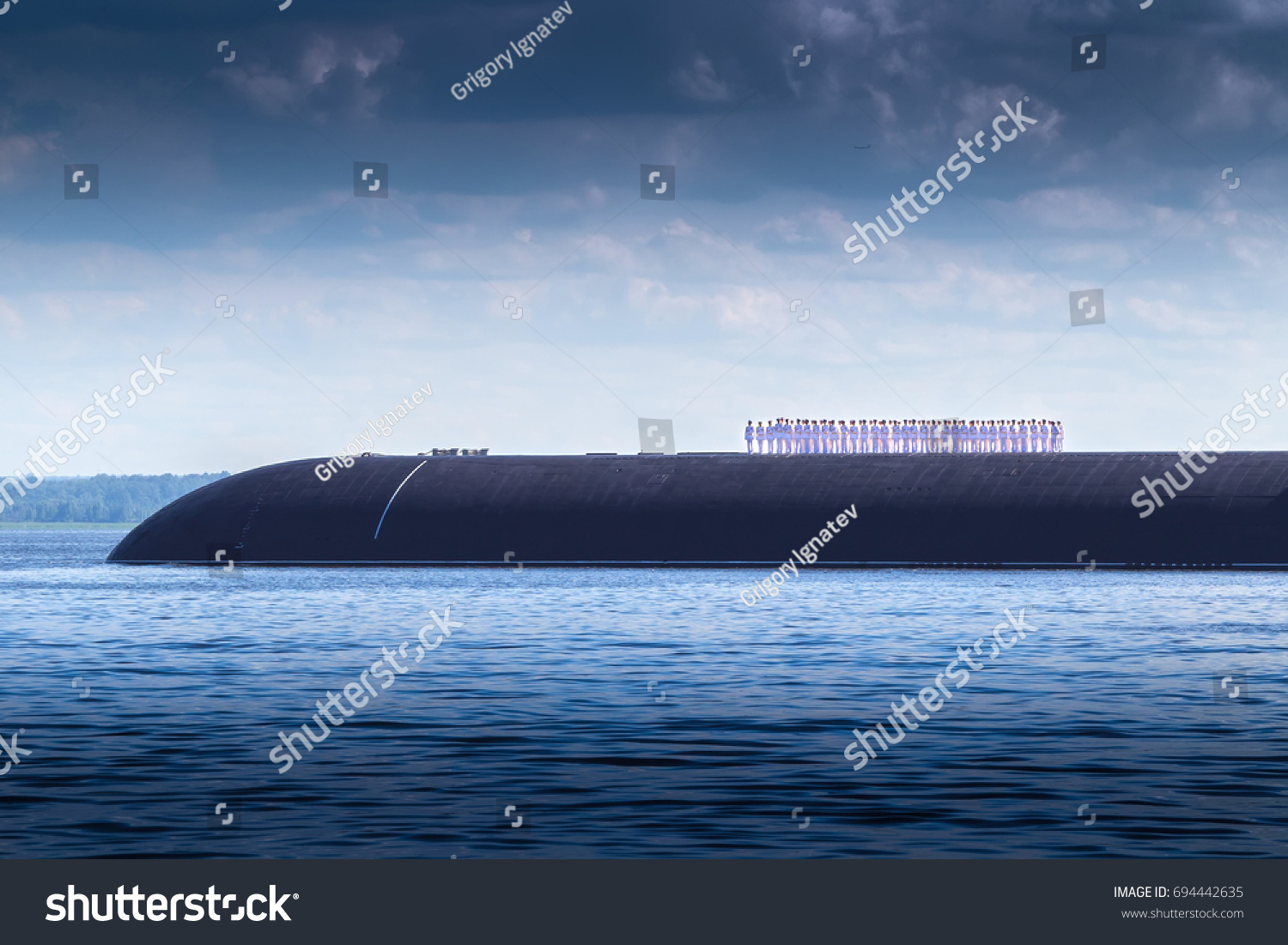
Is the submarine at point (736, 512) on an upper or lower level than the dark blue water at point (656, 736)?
upper

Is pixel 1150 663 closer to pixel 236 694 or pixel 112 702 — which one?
pixel 236 694

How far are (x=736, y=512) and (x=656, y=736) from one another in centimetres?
4811

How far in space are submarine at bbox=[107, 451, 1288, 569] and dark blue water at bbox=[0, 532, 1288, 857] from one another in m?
19.9

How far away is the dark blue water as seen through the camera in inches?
567

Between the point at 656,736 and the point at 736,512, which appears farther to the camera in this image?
the point at 736,512

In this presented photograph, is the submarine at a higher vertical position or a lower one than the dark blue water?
higher

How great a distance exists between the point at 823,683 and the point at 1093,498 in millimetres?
40867

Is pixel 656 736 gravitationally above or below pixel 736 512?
below

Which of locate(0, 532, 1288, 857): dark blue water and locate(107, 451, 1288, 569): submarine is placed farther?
locate(107, 451, 1288, 569): submarine

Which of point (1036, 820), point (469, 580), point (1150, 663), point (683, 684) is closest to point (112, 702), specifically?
point (683, 684)

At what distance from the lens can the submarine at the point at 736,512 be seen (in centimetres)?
6222

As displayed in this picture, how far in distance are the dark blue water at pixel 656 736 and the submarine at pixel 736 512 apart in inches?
784

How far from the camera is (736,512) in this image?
68.2m

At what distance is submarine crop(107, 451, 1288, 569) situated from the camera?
6222 cm
